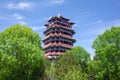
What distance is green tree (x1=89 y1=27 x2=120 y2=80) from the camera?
51.7 m

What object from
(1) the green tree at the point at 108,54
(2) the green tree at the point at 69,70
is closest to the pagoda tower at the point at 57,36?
(2) the green tree at the point at 69,70

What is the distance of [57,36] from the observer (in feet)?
309

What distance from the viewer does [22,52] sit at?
45.8 metres

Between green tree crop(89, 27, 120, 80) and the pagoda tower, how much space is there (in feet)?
127

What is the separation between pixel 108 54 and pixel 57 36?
4340 cm

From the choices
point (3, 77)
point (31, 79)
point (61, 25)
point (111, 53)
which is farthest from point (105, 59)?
point (61, 25)

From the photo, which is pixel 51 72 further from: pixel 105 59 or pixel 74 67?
pixel 105 59

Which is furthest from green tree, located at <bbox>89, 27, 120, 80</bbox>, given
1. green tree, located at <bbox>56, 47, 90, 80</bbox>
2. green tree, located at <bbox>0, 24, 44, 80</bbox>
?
green tree, located at <bbox>0, 24, 44, 80</bbox>

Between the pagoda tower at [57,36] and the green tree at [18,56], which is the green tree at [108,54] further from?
the pagoda tower at [57,36]

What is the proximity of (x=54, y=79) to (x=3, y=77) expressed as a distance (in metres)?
11.1

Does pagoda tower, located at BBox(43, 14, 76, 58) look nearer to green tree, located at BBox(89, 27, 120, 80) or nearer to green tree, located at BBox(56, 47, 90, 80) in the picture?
green tree, located at BBox(56, 47, 90, 80)

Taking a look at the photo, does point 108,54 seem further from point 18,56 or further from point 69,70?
point 18,56

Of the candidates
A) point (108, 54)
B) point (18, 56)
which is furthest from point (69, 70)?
point (18, 56)

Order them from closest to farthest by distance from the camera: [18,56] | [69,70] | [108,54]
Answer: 1. [18,56]
2. [108,54]
3. [69,70]
